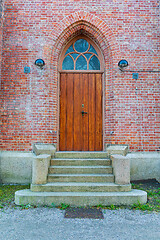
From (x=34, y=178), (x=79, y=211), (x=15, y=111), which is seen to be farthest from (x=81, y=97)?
(x=79, y=211)

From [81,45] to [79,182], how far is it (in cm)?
428

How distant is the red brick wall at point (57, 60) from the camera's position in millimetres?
5484

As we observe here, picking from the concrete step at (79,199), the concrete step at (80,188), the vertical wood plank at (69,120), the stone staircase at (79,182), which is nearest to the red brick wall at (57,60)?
the vertical wood plank at (69,120)

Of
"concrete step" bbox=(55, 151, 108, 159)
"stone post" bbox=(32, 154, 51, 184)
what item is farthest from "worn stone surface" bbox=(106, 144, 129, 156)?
"stone post" bbox=(32, 154, 51, 184)

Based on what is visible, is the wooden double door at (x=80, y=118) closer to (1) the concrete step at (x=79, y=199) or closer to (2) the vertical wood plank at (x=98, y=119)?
(2) the vertical wood plank at (x=98, y=119)

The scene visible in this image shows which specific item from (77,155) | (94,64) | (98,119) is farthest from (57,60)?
(77,155)

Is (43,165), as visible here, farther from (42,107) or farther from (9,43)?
(9,43)

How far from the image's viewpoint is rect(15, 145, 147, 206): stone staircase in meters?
3.84

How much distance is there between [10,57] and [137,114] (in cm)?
427

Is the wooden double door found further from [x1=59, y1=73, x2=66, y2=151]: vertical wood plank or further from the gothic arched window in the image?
the gothic arched window

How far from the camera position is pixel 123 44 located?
5.66 meters

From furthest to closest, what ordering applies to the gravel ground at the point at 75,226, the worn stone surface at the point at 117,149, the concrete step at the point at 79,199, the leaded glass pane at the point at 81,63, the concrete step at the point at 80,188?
1. the leaded glass pane at the point at 81,63
2. the worn stone surface at the point at 117,149
3. the concrete step at the point at 80,188
4. the concrete step at the point at 79,199
5. the gravel ground at the point at 75,226

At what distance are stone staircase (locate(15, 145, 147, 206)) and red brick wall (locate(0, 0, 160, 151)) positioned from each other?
89 cm

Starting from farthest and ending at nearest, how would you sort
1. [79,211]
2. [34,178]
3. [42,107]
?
[42,107] < [34,178] < [79,211]
